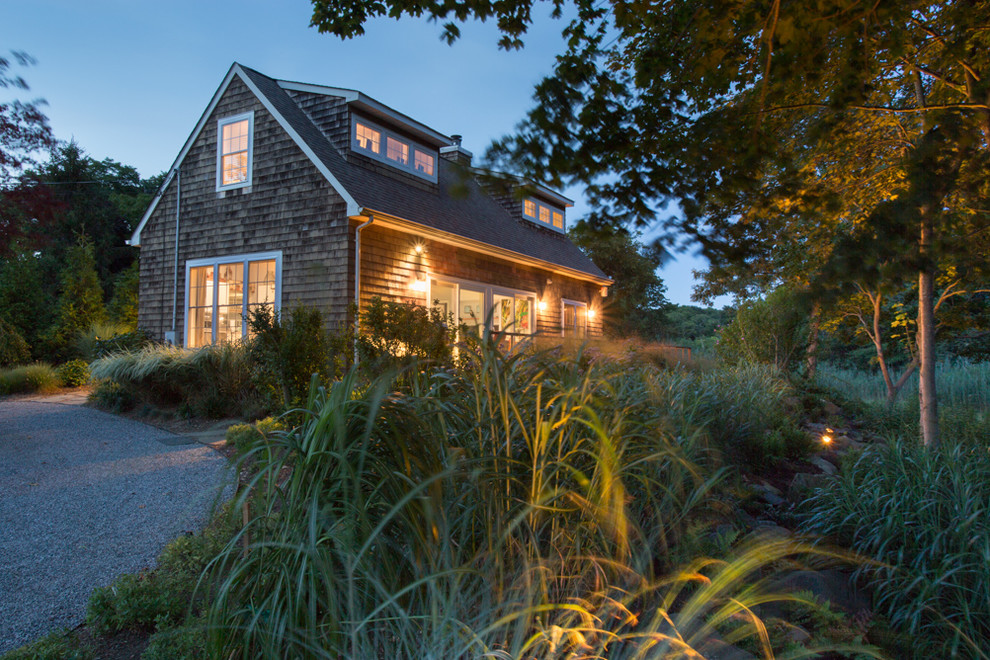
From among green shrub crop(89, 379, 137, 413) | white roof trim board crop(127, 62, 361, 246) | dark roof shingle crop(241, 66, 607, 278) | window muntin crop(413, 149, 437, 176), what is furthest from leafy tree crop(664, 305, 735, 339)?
green shrub crop(89, 379, 137, 413)

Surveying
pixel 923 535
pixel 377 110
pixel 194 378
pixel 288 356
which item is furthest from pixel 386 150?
pixel 923 535

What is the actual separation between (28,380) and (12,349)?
2.65 m

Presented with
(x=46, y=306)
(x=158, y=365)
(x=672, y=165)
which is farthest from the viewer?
(x=46, y=306)

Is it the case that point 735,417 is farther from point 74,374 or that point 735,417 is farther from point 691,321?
point 691,321

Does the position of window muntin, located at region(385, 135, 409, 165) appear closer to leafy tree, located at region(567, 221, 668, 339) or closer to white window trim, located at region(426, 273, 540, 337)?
white window trim, located at region(426, 273, 540, 337)

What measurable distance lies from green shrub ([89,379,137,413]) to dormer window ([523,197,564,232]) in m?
10.0

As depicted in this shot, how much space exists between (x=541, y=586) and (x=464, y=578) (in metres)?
0.25

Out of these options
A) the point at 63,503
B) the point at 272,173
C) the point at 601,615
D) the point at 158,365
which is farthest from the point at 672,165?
the point at 272,173

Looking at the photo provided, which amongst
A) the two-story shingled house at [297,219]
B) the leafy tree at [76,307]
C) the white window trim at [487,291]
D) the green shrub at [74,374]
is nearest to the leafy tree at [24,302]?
the leafy tree at [76,307]

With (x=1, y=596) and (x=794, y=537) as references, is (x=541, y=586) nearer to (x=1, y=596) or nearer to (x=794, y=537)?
(x=794, y=537)

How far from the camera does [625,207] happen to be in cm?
327

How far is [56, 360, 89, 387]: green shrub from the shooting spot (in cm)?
1036

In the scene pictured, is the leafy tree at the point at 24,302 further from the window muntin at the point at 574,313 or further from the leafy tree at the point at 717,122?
the leafy tree at the point at 717,122

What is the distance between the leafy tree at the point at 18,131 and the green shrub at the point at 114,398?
3031 millimetres
